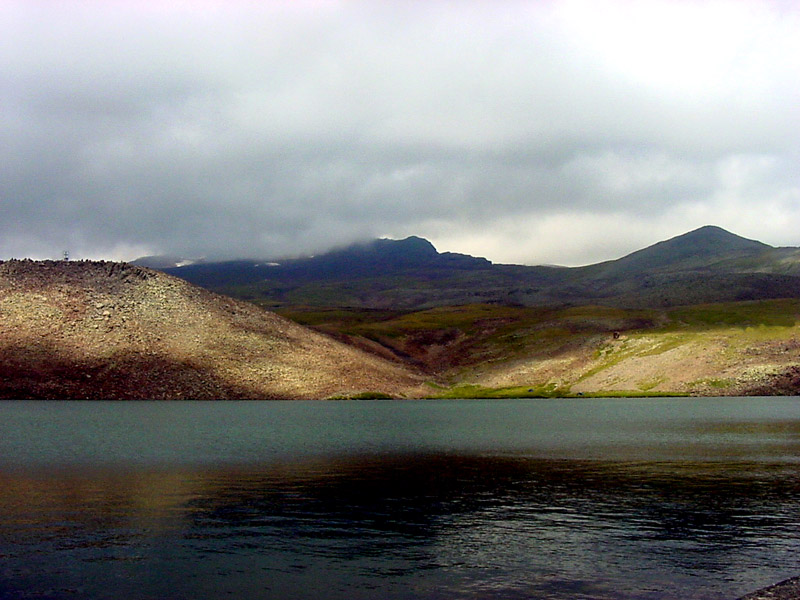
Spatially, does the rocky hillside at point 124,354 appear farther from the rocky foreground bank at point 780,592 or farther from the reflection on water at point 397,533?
the rocky foreground bank at point 780,592

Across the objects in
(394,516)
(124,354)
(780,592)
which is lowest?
(394,516)

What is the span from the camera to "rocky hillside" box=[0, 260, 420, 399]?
16725 cm

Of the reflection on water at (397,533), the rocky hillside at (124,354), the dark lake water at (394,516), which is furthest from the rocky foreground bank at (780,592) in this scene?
the rocky hillside at (124,354)

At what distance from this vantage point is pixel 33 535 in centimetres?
3544

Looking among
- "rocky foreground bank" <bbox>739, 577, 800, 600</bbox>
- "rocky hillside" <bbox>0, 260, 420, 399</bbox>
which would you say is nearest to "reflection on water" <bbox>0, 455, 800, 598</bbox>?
"rocky foreground bank" <bbox>739, 577, 800, 600</bbox>

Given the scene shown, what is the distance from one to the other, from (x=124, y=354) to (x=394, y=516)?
5980 inches

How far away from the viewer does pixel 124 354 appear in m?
177

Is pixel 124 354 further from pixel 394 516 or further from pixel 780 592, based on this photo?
pixel 780 592

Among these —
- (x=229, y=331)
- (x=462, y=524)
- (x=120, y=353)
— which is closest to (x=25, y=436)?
(x=462, y=524)

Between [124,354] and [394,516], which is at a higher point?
[124,354]

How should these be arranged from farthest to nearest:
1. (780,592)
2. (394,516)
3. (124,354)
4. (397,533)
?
(124,354), (394,516), (397,533), (780,592)

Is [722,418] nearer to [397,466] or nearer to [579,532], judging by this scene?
[397,466]

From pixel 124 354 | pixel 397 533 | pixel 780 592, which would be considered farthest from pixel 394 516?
pixel 124 354

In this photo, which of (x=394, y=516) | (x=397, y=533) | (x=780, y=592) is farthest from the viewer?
(x=394, y=516)
